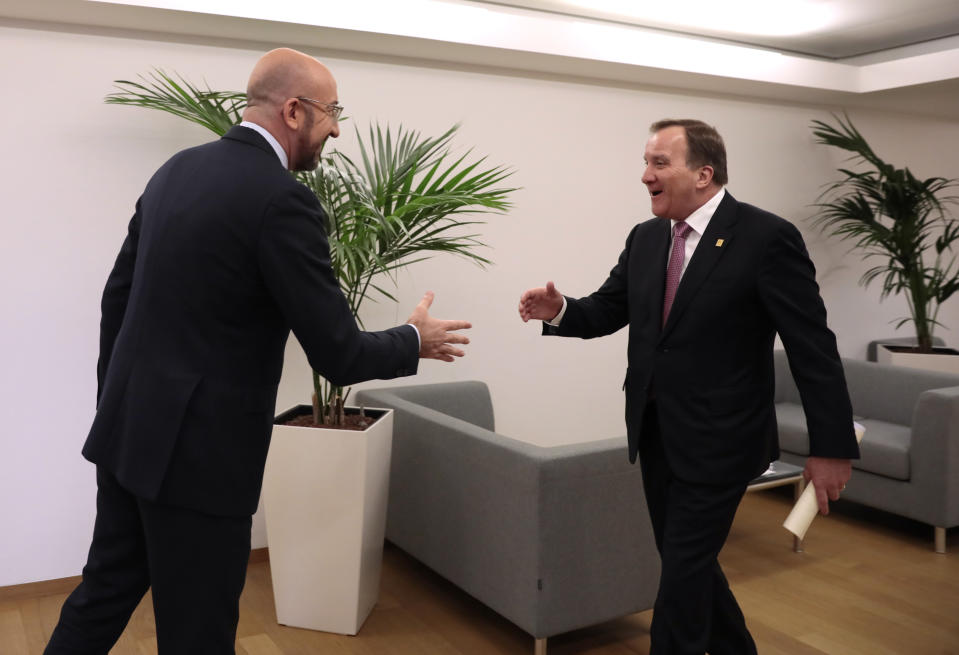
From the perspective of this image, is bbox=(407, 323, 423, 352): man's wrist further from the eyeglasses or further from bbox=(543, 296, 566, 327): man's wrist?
bbox=(543, 296, 566, 327): man's wrist

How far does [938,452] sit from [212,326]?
3.48 metres

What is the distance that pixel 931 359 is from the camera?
18.3ft

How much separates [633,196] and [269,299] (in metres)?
3.55

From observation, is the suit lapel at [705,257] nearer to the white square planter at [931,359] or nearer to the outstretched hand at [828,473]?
the outstretched hand at [828,473]

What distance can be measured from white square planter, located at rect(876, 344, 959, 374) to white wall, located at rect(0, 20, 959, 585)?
0.44 m

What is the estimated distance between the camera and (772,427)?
89.5 inches

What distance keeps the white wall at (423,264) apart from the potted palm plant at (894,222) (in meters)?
0.17

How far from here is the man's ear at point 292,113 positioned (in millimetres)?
1890

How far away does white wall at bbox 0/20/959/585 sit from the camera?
135 inches

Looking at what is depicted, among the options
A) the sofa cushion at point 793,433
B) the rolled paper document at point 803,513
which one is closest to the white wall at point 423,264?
the sofa cushion at point 793,433

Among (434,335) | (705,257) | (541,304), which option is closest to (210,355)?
(434,335)

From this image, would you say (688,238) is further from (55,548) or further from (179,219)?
(55,548)

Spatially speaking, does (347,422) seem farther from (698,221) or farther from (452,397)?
(698,221)

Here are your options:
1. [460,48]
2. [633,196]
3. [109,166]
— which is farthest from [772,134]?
[109,166]
